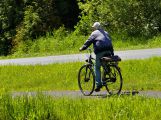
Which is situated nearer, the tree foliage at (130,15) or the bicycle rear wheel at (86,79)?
the bicycle rear wheel at (86,79)

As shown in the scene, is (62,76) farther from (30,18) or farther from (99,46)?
(30,18)

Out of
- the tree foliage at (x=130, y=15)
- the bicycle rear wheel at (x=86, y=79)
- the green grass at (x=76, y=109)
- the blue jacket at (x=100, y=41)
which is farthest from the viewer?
the tree foliage at (x=130, y=15)

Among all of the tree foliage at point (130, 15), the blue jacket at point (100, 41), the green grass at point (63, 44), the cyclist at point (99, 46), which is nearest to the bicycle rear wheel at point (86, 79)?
the cyclist at point (99, 46)

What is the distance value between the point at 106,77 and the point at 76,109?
193 inches

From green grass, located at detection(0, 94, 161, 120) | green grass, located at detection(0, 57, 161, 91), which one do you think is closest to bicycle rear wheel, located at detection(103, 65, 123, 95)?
green grass, located at detection(0, 57, 161, 91)

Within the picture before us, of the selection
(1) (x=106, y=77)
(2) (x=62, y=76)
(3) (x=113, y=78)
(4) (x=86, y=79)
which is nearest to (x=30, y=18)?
(2) (x=62, y=76)

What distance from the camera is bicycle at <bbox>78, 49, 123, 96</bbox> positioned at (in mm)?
15121

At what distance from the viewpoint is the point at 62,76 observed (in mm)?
20609

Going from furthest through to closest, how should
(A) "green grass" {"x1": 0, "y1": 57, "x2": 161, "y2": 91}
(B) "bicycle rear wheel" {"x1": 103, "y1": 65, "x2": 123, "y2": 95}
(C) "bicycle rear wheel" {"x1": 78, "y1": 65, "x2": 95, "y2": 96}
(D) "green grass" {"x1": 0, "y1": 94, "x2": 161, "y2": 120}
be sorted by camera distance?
(A) "green grass" {"x1": 0, "y1": 57, "x2": 161, "y2": 91}, (C) "bicycle rear wheel" {"x1": 78, "y1": 65, "x2": 95, "y2": 96}, (B) "bicycle rear wheel" {"x1": 103, "y1": 65, "x2": 123, "y2": 95}, (D) "green grass" {"x1": 0, "y1": 94, "x2": 161, "y2": 120}

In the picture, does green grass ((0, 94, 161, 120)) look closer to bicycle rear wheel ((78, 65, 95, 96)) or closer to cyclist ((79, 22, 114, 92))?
cyclist ((79, 22, 114, 92))

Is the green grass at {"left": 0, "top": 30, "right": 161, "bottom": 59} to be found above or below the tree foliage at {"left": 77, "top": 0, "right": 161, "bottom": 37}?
below

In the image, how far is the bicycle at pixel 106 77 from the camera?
15121mm

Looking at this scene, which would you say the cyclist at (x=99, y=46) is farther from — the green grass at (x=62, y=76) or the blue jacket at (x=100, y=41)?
the green grass at (x=62, y=76)

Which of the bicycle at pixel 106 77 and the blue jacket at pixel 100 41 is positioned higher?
the blue jacket at pixel 100 41
